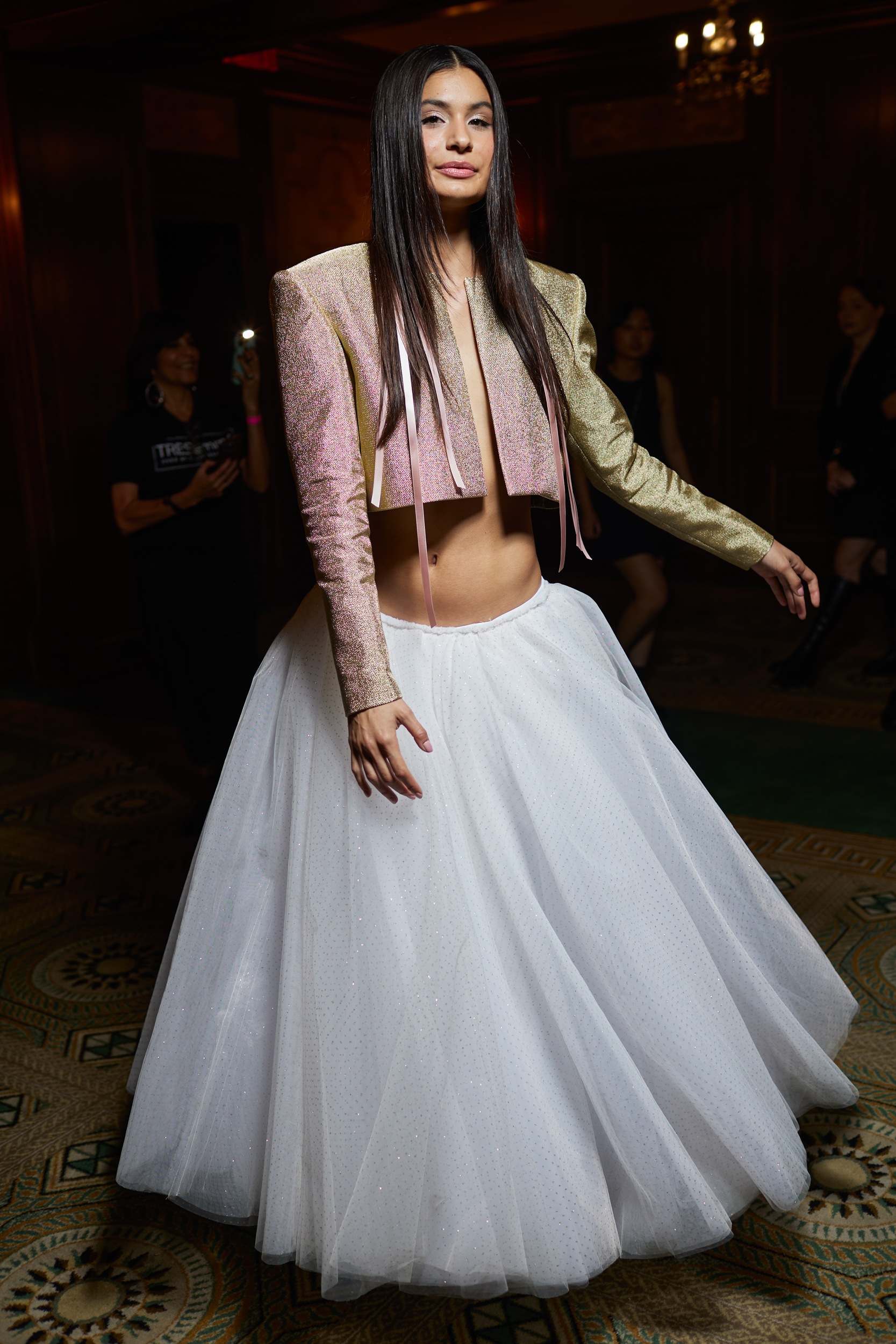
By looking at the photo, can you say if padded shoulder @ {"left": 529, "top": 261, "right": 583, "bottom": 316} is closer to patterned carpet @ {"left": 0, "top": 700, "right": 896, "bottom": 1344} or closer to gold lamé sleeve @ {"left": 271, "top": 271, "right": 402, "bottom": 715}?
gold lamé sleeve @ {"left": 271, "top": 271, "right": 402, "bottom": 715}

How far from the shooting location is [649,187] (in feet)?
22.9

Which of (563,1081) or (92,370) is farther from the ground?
(92,370)

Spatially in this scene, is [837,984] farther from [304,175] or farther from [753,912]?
[304,175]

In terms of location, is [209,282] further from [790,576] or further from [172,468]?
[790,576]

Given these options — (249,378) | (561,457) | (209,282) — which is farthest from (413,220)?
(209,282)

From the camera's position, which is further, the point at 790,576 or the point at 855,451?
the point at 855,451

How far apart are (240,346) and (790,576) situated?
Answer: 234 cm

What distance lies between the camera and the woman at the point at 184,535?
3652 millimetres

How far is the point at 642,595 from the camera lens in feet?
14.5

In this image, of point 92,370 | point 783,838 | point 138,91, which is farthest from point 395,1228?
point 138,91

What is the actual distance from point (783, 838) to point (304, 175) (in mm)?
5166

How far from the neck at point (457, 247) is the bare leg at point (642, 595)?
103 inches

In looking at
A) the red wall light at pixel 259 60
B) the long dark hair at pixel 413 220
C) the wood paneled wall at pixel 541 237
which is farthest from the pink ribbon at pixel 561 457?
the red wall light at pixel 259 60

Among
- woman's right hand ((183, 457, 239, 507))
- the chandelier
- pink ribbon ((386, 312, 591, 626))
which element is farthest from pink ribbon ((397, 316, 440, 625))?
the chandelier
